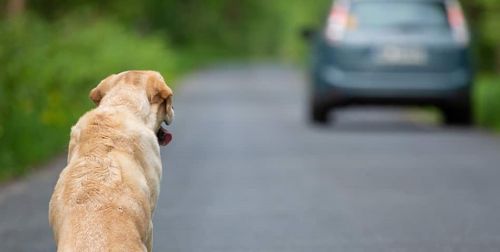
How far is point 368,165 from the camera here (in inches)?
514

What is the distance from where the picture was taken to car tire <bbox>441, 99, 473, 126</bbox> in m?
17.0

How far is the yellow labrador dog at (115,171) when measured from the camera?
4.92m

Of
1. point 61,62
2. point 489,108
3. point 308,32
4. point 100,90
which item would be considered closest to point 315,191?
point 100,90

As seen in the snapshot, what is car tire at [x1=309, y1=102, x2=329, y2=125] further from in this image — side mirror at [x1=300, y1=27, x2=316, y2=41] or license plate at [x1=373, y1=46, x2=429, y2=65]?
side mirror at [x1=300, y1=27, x2=316, y2=41]

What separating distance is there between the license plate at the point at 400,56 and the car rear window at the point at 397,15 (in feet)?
1.10

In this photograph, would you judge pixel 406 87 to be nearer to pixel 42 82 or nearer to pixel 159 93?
pixel 42 82

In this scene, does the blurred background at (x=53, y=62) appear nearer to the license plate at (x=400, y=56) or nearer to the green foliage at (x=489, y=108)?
the license plate at (x=400, y=56)

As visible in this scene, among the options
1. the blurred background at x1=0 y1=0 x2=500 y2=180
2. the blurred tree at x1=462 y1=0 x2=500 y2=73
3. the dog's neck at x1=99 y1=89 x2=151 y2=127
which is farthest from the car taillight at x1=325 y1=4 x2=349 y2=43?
the dog's neck at x1=99 y1=89 x2=151 y2=127

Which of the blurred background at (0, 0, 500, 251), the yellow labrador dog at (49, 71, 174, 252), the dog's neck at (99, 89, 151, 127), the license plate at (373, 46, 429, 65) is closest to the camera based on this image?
the yellow labrador dog at (49, 71, 174, 252)

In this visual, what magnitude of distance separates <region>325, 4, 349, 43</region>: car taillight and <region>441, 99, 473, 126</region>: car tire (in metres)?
1.65

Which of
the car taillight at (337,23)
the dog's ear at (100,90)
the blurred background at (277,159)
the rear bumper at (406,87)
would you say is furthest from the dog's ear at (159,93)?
the car taillight at (337,23)

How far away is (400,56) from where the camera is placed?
16.8 metres

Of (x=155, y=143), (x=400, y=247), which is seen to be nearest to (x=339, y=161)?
(x=400, y=247)

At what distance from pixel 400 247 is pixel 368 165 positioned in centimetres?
488
